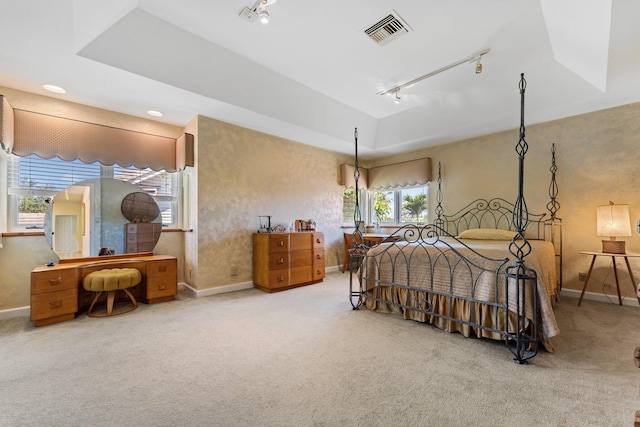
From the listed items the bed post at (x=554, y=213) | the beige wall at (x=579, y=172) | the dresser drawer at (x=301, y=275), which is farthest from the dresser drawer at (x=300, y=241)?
the bed post at (x=554, y=213)

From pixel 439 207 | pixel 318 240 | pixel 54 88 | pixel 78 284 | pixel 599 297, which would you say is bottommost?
pixel 599 297

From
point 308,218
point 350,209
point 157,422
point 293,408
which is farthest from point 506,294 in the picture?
point 350,209

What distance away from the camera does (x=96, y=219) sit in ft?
11.6

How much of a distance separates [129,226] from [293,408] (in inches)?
136

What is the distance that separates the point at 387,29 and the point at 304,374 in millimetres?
3098

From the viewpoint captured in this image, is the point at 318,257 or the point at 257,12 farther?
the point at 318,257

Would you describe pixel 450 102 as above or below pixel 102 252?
above

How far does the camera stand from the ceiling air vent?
251cm

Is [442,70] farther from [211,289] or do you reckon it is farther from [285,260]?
[211,289]

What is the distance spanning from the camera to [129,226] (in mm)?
3744

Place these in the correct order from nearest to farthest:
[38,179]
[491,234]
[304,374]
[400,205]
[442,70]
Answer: [304,374], [38,179], [442,70], [491,234], [400,205]

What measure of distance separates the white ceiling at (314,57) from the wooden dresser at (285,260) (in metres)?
1.75

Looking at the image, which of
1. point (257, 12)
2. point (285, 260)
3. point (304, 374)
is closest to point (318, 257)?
point (285, 260)

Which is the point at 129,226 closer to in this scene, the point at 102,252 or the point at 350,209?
the point at 102,252
